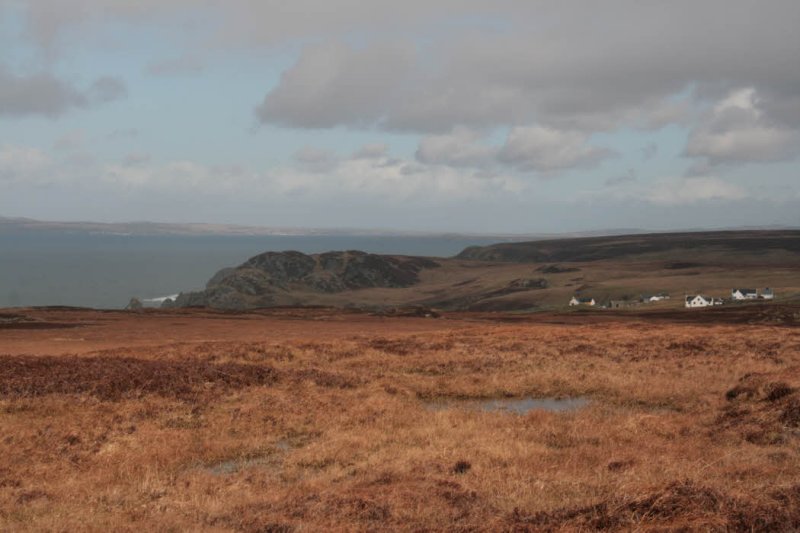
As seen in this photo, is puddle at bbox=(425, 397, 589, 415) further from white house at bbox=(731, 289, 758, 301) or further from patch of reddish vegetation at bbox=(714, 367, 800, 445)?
white house at bbox=(731, 289, 758, 301)

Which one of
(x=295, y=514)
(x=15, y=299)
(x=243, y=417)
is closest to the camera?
(x=295, y=514)

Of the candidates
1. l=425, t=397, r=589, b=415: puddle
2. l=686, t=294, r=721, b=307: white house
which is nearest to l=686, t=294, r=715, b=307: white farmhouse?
l=686, t=294, r=721, b=307: white house

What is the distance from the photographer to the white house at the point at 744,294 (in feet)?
400

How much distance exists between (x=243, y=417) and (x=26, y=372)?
32.6 ft

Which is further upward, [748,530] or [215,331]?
[748,530]

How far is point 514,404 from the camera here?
23.8 meters

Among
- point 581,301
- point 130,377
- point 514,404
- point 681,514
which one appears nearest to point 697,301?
point 581,301

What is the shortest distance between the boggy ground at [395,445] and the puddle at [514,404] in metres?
0.72

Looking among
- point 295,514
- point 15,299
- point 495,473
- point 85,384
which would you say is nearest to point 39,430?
point 85,384

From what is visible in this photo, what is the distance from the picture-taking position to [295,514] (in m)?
10.7

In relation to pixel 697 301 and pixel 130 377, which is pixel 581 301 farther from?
pixel 130 377

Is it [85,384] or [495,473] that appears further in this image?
[85,384]

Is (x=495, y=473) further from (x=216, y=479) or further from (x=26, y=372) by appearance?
(x=26, y=372)

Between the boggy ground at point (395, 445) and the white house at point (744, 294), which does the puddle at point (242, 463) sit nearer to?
the boggy ground at point (395, 445)
